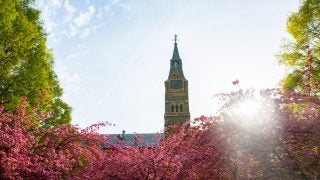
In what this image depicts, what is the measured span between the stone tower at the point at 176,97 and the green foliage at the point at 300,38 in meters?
37.2

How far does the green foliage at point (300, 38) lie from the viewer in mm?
13477

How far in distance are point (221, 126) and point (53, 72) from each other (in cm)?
972

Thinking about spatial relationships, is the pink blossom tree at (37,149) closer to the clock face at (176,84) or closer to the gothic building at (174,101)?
the gothic building at (174,101)

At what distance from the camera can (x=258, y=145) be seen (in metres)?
6.98

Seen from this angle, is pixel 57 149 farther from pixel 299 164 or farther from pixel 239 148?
pixel 299 164

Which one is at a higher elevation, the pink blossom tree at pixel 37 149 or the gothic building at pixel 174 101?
the gothic building at pixel 174 101

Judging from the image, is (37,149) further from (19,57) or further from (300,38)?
(300,38)

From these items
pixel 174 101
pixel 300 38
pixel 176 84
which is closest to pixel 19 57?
pixel 300 38

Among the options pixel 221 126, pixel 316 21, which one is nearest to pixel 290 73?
pixel 316 21

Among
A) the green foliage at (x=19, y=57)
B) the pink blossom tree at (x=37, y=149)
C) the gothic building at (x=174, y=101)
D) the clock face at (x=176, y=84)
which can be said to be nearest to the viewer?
the pink blossom tree at (x=37, y=149)

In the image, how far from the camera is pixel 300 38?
45.4 ft


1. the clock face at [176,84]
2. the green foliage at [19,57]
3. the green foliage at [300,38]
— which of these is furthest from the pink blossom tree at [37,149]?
the clock face at [176,84]

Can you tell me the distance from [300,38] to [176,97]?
136 feet

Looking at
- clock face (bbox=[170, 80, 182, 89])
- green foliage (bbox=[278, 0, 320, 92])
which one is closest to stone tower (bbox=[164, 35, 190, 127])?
clock face (bbox=[170, 80, 182, 89])
